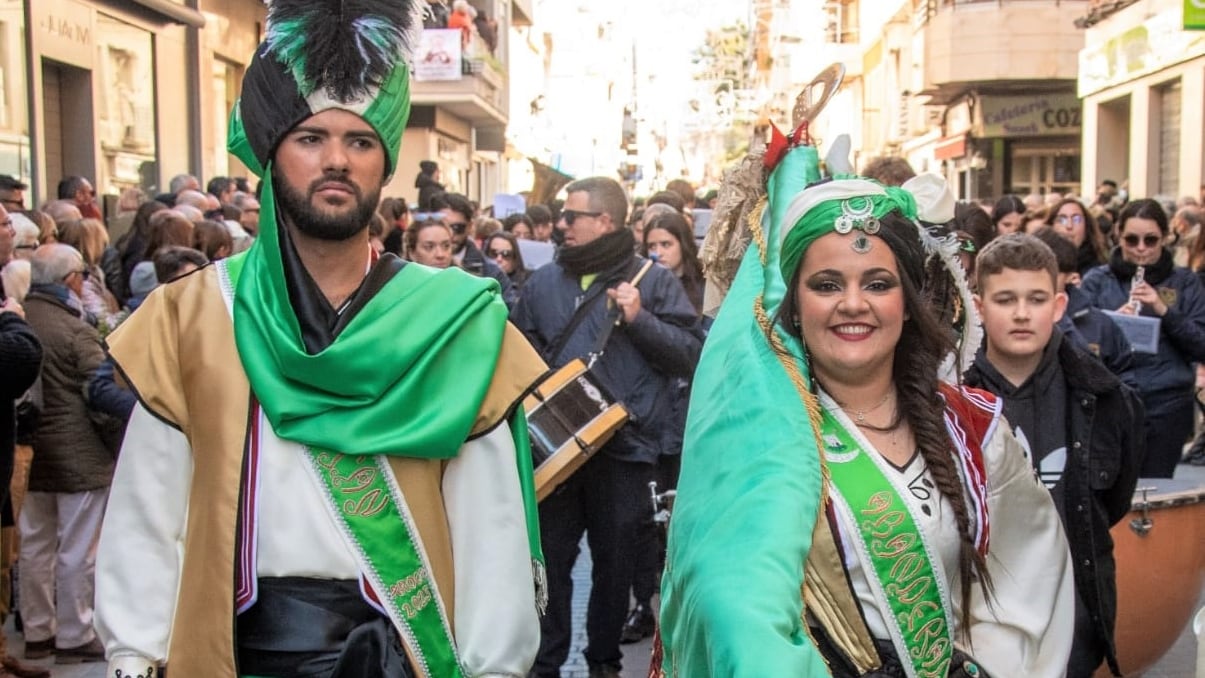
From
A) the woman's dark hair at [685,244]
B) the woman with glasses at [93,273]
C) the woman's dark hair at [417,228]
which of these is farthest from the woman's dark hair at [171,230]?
the woman's dark hair at [685,244]

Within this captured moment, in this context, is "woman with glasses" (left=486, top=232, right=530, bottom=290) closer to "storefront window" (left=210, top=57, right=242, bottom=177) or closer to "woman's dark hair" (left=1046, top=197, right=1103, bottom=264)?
"woman's dark hair" (left=1046, top=197, right=1103, bottom=264)

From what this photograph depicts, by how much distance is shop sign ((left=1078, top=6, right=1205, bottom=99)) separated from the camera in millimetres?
19031

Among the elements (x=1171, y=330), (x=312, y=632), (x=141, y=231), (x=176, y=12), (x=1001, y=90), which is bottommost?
(x=312, y=632)

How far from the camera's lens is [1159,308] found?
7.04 m

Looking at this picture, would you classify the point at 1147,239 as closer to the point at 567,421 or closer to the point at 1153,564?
the point at 1153,564

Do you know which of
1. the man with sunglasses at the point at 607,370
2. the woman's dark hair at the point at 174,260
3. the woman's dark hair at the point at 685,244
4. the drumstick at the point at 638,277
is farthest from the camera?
the woman's dark hair at the point at 685,244

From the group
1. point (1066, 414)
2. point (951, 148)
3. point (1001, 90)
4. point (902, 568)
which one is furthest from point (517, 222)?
point (951, 148)

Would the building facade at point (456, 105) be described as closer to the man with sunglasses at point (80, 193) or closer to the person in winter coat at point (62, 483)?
the man with sunglasses at point (80, 193)

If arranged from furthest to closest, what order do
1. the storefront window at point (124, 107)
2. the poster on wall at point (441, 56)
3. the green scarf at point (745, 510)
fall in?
the poster on wall at point (441, 56)
the storefront window at point (124, 107)
the green scarf at point (745, 510)

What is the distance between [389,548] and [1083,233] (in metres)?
6.99

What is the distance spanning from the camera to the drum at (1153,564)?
4.88 m

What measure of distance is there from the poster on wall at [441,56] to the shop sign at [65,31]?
14.0 metres

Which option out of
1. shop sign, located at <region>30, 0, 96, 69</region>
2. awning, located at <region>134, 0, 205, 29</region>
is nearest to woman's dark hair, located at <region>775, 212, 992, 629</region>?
shop sign, located at <region>30, 0, 96, 69</region>

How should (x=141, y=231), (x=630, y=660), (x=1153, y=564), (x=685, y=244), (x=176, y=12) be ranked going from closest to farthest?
(x=1153, y=564), (x=630, y=660), (x=685, y=244), (x=141, y=231), (x=176, y=12)
